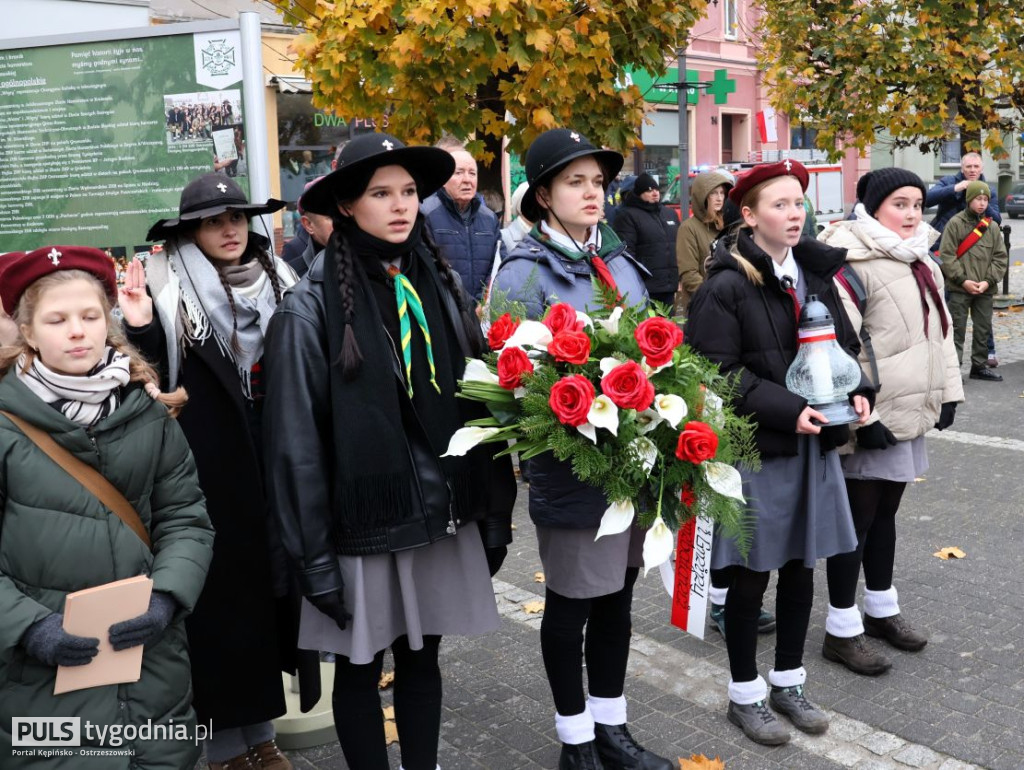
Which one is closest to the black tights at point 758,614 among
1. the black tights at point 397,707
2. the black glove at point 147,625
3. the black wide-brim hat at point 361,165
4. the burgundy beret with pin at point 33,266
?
the black tights at point 397,707

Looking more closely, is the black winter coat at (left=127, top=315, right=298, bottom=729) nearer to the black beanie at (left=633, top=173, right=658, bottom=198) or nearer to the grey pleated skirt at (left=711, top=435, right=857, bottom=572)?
the grey pleated skirt at (left=711, top=435, right=857, bottom=572)

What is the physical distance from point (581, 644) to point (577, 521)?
1.69 ft

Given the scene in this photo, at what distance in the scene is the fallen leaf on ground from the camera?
12.0ft

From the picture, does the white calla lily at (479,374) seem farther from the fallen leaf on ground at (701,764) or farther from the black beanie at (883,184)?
the black beanie at (883,184)

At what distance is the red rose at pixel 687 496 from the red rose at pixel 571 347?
0.50m

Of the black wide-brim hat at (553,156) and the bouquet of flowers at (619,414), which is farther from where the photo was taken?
the black wide-brim hat at (553,156)

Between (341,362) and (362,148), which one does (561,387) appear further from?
(362,148)

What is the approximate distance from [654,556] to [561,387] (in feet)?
1.81

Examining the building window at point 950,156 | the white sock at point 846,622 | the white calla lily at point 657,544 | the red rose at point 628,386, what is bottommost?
the white sock at point 846,622

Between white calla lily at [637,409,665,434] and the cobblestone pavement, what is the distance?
146 centimetres

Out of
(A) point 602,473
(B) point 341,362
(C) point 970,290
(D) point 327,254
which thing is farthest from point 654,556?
(C) point 970,290

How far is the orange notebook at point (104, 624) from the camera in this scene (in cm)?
261

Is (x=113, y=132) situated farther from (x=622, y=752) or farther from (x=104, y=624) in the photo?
(x=622, y=752)

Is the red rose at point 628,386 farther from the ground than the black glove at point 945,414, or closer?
farther from the ground
